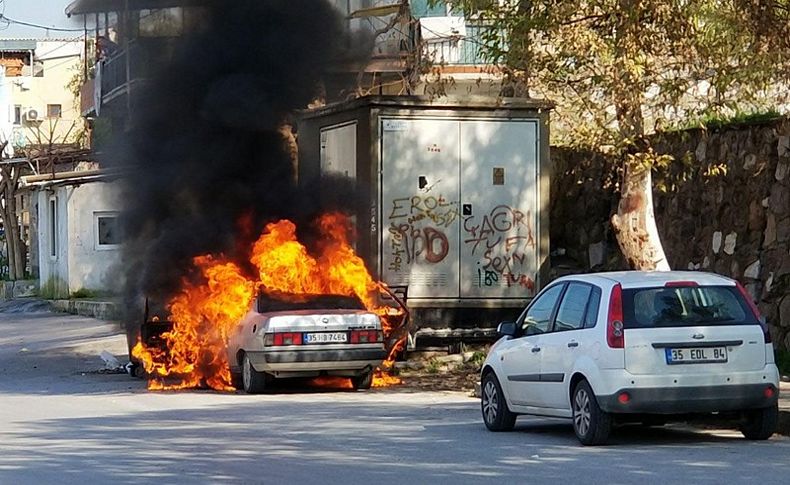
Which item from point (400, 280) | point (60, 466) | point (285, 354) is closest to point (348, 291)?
point (400, 280)

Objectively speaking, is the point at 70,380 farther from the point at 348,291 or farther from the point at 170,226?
the point at 348,291

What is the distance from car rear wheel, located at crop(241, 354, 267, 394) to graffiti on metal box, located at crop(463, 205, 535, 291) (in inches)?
169

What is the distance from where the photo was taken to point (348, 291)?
2005 cm

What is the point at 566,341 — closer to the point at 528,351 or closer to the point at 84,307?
the point at 528,351

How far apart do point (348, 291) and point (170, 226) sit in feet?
10.9

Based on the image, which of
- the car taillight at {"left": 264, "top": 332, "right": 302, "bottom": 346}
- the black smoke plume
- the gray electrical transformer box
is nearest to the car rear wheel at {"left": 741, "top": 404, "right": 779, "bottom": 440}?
the car taillight at {"left": 264, "top": 332, "right": 302, "bottom": 346}

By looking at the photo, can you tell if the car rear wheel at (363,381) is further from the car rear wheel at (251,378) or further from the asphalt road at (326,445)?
the car rear wheel at (251,378)

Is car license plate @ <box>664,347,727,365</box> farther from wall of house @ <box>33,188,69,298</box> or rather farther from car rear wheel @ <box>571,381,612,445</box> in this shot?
wall of house @ <box>33,188,69,298</box>

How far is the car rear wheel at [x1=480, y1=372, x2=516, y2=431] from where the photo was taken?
44.5ft

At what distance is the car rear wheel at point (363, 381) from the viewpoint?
18734mm

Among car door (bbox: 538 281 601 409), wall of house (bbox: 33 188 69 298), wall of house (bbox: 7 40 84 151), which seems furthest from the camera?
wall of house (bbox: 7 40 84 151)

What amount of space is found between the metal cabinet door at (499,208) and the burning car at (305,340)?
3.12 meters

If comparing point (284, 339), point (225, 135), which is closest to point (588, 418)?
point (284, 339)

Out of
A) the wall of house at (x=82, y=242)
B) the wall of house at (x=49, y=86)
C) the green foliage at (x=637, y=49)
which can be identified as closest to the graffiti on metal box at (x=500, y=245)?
the green foliage at (x=637, y=49)
